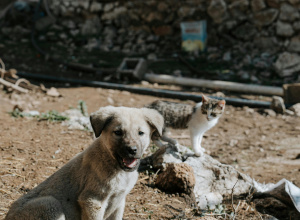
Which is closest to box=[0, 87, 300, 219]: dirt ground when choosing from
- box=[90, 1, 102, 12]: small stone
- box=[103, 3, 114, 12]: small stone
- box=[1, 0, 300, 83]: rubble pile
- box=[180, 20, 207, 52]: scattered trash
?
box=[1, 0, 300, 83]: rubble pile

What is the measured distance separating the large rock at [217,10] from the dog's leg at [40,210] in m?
10.0

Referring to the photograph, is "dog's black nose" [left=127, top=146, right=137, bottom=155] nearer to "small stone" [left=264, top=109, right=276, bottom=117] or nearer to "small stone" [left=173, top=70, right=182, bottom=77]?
"small stone" [left=264, top=109, right=276, bottom=117]

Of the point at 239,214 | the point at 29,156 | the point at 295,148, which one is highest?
the point at 29,156

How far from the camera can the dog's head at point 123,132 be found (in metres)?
3.09

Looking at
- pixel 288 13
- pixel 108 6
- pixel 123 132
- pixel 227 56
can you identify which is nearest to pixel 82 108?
pixel 123 132

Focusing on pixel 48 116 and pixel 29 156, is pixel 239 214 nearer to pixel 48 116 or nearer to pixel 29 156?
pixel 29 156

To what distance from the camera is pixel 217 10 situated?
1175 cm

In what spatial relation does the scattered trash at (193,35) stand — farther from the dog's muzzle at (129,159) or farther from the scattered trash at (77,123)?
the dog's muzzle at (129,159)

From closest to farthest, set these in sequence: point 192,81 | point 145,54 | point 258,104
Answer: point 258,104 → point 192,81 → point 145,54

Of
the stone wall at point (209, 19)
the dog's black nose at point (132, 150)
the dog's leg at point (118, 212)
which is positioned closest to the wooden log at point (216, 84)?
the stone wall at point (209, 19)

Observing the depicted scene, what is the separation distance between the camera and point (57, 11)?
1498 centimetres

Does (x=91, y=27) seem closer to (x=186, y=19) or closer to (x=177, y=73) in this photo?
(x=186, y=19)

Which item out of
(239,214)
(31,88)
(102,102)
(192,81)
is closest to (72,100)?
(102,102)

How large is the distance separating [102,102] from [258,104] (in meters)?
3.62
